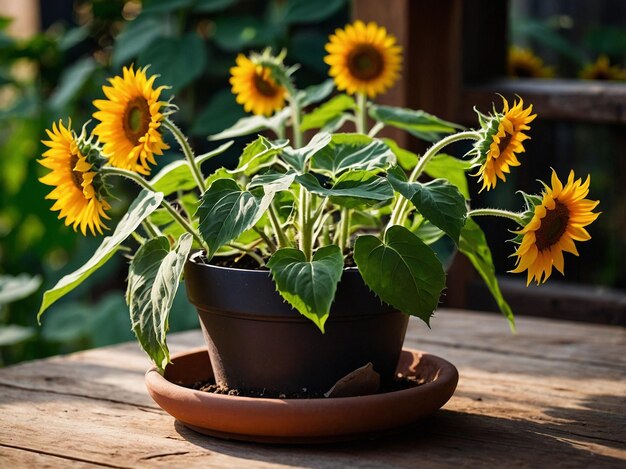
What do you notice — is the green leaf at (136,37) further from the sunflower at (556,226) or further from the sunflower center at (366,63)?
the sunflower at (556,226)

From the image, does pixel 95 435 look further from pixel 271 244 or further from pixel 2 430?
pixel 271 244

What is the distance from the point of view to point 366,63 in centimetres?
128

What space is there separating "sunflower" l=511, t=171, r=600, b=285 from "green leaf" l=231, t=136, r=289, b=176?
238 mm

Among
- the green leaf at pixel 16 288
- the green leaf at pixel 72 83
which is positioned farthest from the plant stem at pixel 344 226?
the green leaf at pixel 72 83

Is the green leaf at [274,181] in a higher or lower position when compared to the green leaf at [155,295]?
higher

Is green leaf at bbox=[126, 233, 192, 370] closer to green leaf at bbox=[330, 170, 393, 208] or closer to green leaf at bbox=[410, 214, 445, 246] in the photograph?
green leaf at bbox=[330, 170, 393, 208]

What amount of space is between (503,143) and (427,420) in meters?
0.30

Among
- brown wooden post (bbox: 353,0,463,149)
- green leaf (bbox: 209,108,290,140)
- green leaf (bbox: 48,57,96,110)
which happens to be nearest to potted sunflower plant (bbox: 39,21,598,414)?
green leaf (bbox: 209,108,290,140)

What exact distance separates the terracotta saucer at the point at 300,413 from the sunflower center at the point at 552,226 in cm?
17

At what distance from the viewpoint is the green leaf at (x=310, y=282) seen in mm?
863

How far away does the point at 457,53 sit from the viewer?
6.37 ft

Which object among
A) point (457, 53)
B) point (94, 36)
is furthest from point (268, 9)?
point (457, 53)

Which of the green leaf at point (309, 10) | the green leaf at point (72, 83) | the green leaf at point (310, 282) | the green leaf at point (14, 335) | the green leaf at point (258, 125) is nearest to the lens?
the green leaf at point (310, 282)

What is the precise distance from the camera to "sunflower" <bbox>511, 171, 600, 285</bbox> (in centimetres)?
92
